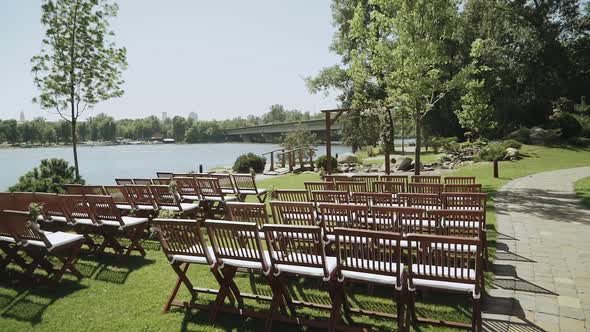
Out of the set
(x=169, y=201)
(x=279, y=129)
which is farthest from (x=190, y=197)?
(x=279, y=129)

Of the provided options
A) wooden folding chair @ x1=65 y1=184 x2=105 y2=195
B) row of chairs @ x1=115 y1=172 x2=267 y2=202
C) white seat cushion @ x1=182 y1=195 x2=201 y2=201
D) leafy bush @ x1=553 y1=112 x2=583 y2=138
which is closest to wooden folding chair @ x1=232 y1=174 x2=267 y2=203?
row of chairs @ x1=115 y1=172 x2=267 y2=202

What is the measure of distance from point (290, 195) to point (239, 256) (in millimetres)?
2596

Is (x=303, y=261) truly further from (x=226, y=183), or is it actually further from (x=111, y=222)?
(x=226, y=183)

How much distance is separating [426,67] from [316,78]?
53.4 feet

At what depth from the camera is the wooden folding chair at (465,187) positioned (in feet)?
22.8

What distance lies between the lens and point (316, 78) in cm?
2894

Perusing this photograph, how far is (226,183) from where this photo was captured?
10.3m

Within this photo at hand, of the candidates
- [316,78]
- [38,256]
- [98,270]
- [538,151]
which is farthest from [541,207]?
[316,78]

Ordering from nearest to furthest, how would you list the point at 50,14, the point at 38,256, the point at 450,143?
the point at 38,256 < the point at 50,14 < the point at 450,143

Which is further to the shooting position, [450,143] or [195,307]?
[450,143]

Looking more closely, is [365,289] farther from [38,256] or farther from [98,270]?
[38,256]

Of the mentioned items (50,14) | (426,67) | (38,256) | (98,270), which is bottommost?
(98,270)

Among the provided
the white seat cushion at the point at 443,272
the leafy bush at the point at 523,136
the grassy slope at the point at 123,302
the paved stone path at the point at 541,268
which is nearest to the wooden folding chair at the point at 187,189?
the grassy slope at the point at 123,302

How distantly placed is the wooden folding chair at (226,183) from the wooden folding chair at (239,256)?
5186mm
